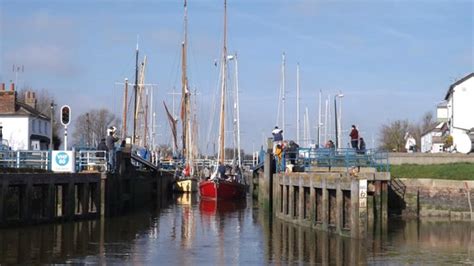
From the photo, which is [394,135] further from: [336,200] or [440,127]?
[336,200]

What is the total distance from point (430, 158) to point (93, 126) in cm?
7839

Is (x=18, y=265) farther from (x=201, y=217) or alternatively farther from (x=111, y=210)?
(x=201, y=217)

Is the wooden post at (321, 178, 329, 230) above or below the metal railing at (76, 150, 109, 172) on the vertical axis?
below

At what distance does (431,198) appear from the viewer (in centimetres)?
4556

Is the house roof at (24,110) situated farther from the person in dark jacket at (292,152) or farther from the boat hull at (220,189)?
the person in dark jacket at (292,152)

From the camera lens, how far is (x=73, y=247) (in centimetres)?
2983

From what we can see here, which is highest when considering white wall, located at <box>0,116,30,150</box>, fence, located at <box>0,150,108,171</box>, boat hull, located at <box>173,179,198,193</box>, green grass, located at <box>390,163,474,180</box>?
white wall, located at <box>0,116,30,150</box>

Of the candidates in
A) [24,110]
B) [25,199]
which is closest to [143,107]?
[24,110]

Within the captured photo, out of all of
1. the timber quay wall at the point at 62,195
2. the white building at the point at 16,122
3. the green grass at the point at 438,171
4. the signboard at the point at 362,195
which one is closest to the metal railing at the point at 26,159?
the timber quay wall at the point at 62,195

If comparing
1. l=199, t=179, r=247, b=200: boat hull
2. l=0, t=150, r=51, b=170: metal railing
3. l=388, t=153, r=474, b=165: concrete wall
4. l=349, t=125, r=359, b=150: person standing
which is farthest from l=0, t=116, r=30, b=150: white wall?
l=349, t=125, r=359, b=150: person standing

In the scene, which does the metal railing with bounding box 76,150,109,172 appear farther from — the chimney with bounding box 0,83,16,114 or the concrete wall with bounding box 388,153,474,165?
the chimney with bounding box 0,83,16,114

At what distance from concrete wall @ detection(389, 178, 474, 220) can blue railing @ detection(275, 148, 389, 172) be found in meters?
3.43

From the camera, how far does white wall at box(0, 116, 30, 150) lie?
8500cm

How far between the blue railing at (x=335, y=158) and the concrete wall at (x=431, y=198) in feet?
11.2
